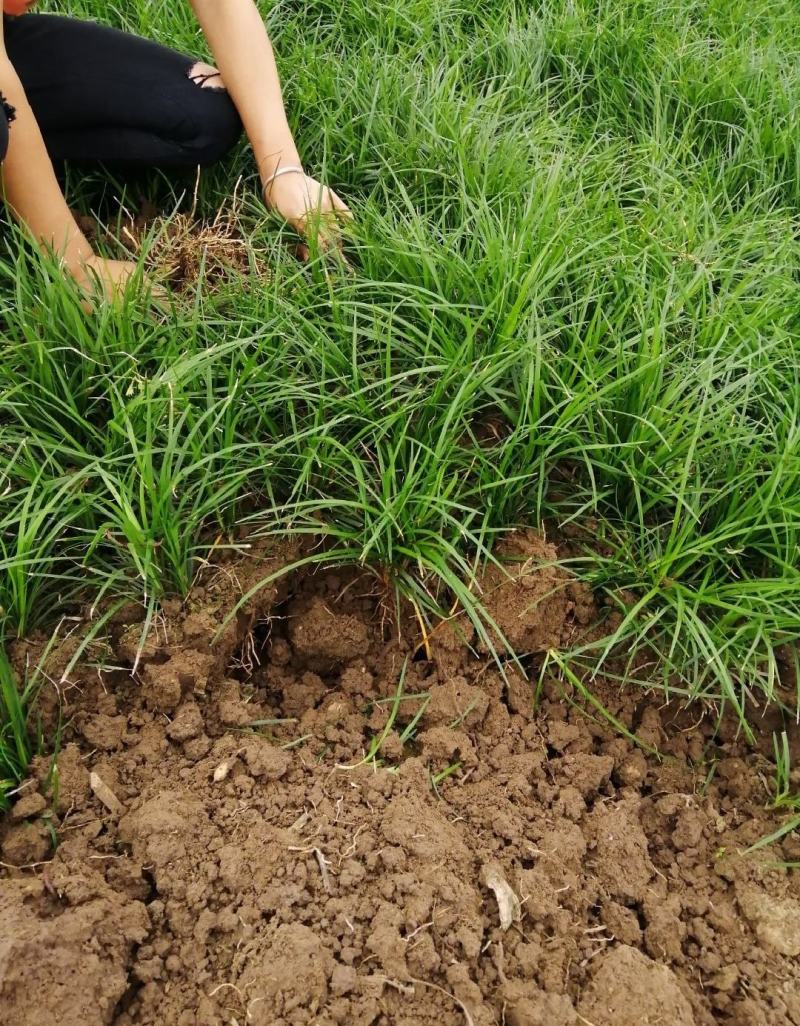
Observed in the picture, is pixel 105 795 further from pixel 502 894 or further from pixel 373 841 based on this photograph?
pixel 502 894

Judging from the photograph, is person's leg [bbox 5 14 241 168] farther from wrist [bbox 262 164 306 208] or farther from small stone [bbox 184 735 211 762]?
small stone [bbox 184 735 211 762]

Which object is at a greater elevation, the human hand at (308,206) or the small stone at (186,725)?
the human hand at (308,206)

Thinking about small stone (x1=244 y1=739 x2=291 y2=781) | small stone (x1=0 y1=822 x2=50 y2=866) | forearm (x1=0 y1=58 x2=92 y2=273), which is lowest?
small stone (x1=244 y1=739 x2=291 y2=781)

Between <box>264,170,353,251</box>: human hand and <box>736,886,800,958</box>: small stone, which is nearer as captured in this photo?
<box>736,886,800,958</box>: small stone

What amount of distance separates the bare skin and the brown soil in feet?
2.68

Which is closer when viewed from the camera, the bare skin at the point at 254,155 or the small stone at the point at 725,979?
the small stone at the point at 725,979

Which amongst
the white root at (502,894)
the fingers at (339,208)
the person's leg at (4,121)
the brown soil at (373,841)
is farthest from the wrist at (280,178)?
the white root at (502,894)

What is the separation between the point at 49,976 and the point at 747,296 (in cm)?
192

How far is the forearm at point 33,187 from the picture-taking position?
1.73 m

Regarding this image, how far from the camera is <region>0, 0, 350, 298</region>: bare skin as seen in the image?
176 cm

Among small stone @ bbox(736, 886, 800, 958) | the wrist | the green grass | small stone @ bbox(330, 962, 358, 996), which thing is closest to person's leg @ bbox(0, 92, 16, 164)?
the green grass

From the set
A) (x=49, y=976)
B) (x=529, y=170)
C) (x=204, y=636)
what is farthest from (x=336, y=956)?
(x=529, y=170)

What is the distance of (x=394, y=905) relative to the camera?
1.24m

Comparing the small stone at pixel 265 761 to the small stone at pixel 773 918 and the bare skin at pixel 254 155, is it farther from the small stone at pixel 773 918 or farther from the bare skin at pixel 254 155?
the bare skin at pixel 254 155
